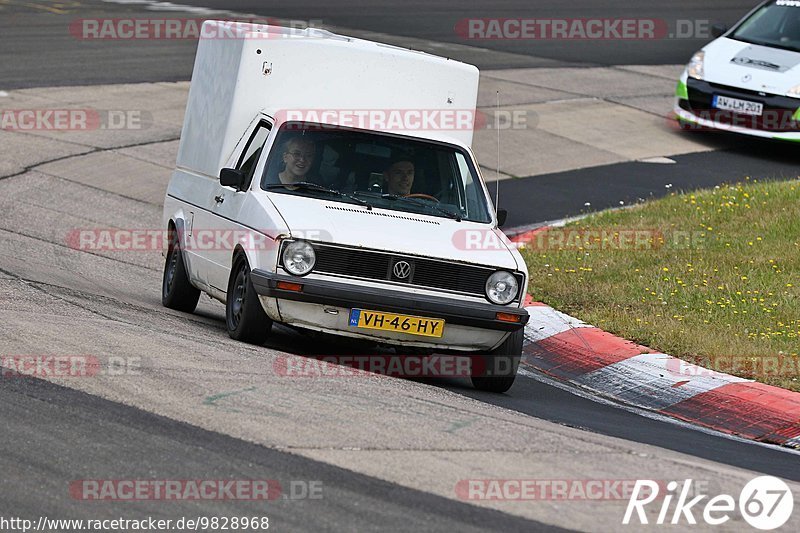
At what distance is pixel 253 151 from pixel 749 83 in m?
10.5

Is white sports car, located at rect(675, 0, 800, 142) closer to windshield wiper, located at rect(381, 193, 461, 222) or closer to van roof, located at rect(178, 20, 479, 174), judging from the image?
van roof, located at rect(178, 20, 479, 174)

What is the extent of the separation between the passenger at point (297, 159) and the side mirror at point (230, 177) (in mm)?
283

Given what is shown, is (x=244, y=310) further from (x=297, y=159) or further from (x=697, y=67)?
(x=697, y=67)

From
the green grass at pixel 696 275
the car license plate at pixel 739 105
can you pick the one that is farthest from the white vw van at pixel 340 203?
the car license plate at pixel 739 105

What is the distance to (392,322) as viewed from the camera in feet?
28.4

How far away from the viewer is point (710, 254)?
12.8 meters

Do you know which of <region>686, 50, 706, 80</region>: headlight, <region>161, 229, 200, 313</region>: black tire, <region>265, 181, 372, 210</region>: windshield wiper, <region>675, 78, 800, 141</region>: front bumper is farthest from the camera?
<region>686, 50, 706, 80</region>: headlight

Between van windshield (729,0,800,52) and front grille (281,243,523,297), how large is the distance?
39.8 feet

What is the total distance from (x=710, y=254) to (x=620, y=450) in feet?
20.0

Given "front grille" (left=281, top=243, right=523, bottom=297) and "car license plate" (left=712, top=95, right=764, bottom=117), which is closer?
"front grille" (left=281, top=243, right=523, bottom=297)

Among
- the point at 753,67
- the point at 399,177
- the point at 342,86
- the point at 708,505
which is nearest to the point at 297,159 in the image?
the point at 399,177

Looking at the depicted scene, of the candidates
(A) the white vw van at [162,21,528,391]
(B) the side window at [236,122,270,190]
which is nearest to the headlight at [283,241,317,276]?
(A) the white vw van at [162,21,528,391]

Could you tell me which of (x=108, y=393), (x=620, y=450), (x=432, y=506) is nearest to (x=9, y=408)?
(x=108, y=393)

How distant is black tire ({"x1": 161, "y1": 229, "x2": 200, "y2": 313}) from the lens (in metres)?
11.0
